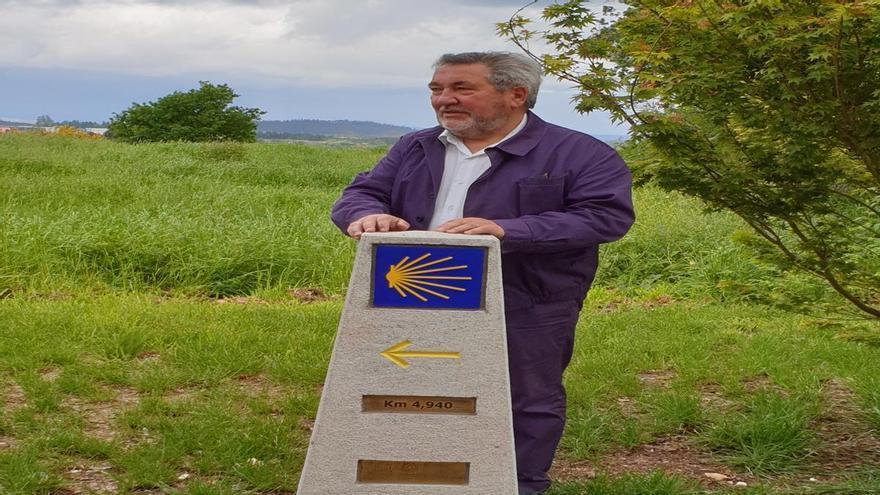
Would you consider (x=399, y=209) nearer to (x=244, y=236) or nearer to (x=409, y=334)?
(x=409, y=334)

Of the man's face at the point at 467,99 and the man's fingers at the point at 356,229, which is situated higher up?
the man's face at the point at 467,99

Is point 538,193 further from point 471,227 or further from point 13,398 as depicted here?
point 13,398

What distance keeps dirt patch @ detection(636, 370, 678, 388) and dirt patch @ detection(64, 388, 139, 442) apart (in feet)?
9.32

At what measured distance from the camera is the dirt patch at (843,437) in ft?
16.5

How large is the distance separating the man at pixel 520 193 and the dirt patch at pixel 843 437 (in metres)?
1.73

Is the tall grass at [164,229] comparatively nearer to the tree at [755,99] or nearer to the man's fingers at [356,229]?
the tree at [755,99]

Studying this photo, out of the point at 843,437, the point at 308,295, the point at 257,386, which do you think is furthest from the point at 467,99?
the point at 308,295

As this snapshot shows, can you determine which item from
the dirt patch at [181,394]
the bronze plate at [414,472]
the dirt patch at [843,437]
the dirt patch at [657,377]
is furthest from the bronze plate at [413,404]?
the dirt patch at [657,377]

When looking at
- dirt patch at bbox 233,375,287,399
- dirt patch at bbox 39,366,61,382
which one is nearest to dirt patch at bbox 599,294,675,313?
dirt patch at bbox 233,375,287,399

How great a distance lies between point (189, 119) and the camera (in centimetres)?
4481

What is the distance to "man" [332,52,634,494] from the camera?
12.4ft

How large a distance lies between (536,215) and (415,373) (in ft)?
2.38

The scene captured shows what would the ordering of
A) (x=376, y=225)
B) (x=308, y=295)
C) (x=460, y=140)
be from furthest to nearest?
1. (x=308, y=295)
2. (x=460, y=140)
3. (x=376, y=225)

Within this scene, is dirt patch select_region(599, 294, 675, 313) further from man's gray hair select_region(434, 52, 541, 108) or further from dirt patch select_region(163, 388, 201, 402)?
man's gray hair select_region(434, 52, 541, 108)
